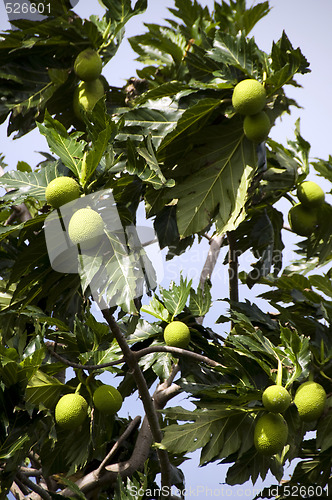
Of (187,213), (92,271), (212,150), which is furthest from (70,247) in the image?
(212,150)

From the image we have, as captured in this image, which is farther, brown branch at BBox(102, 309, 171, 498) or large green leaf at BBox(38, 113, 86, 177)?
brown branch at BBox(102, 309, 171, 498)

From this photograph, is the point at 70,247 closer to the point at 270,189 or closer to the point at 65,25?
the point at 270,189

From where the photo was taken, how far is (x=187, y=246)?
10.7 ft

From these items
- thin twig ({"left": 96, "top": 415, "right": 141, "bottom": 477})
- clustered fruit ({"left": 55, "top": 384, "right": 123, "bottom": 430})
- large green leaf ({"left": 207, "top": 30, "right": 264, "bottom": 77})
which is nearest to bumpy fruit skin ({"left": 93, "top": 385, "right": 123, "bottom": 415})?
clustered fruit ({"left": 55, "top": 384, "right": 123, "bottom": 430})

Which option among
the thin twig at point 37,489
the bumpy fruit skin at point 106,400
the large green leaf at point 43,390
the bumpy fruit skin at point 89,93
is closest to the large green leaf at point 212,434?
the bumpy fruit skin at point 106,400

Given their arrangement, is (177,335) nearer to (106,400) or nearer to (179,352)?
(179,352)

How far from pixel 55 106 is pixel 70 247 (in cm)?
146

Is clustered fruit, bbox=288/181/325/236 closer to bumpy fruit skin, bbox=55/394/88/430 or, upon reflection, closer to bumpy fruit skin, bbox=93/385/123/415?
bumpy fruit skin, bbox=93/385/123/415

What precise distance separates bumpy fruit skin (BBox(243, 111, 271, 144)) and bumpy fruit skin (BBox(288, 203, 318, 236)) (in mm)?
622

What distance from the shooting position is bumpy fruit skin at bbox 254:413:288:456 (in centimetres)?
217

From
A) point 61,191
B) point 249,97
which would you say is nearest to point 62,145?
point 61,191

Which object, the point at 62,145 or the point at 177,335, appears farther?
the point at 177,335

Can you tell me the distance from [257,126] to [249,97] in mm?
127

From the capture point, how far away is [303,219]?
300cm
